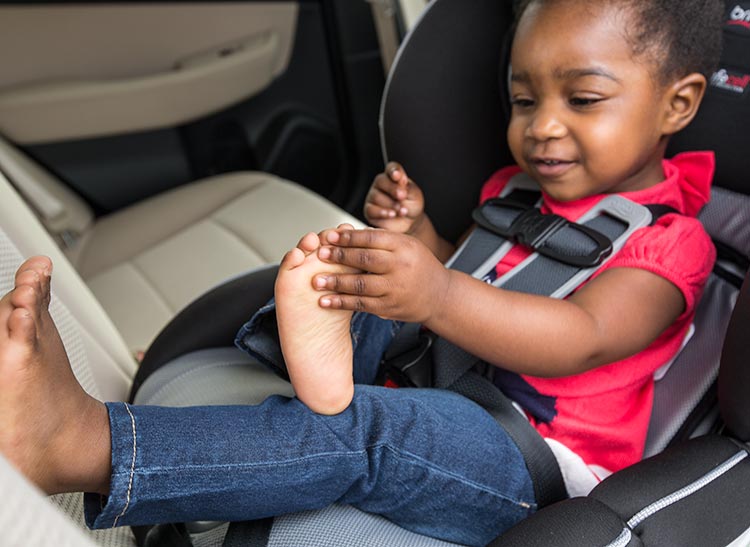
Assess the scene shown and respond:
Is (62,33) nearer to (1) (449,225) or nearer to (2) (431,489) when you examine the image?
(1) (449,225)

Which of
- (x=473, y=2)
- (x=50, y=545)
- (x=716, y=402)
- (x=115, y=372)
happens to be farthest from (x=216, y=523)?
(x=473, y=2)

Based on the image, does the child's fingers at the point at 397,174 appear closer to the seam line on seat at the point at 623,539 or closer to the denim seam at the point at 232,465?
the denim seam at the point at 232,465

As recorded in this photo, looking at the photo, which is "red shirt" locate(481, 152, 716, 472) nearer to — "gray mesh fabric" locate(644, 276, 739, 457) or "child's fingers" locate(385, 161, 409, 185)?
"gray mesh fabric" locate(644, 276, 739, 457)

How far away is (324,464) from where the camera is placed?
0.75 metres

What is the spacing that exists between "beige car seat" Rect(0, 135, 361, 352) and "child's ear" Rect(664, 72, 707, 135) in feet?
2.20

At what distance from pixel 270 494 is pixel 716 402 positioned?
56cm

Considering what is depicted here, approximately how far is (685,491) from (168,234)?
119 centimetres

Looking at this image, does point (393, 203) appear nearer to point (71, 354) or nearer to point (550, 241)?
point (550, 241)

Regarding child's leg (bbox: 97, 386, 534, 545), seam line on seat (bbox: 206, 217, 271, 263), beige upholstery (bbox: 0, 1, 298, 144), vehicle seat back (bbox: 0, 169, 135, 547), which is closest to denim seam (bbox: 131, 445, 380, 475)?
child's leg (bbox: 97, 386, 534, 545)

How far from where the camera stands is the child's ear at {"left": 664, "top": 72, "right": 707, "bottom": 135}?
0.95 meters

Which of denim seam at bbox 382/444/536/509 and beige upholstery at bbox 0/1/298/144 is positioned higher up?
beige upholstery at bbox 0/1/298/144

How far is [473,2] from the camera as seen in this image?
105 centimetres

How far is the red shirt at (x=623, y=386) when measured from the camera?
92cm

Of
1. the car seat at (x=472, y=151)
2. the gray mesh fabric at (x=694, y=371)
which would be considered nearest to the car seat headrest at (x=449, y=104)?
the car seat at (x=472, y=151)
